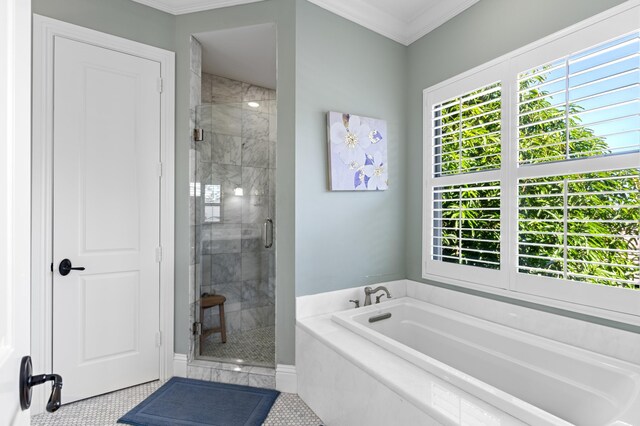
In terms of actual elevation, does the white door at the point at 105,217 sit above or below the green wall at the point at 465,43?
below

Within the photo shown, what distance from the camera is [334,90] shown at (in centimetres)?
253

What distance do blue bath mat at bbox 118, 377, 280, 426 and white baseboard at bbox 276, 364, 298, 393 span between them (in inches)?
2.4

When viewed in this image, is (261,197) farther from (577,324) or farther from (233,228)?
(577,324)

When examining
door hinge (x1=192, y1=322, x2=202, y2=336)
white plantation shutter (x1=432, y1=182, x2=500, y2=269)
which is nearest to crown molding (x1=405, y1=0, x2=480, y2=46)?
white plantation shutter (x1=432, y1=182, x2=500, y2=269)

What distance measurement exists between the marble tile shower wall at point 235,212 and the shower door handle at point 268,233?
0.04m

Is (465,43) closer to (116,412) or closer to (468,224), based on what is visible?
(468,224)

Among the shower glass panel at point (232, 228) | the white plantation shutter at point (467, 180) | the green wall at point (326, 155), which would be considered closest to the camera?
the white plantation shutter at point (467, 180)

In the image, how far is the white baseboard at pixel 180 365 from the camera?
2527 mm

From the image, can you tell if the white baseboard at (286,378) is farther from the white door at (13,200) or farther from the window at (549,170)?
the white door at (13,200)

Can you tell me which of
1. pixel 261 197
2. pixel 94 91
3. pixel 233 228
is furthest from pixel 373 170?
pixel 94 91

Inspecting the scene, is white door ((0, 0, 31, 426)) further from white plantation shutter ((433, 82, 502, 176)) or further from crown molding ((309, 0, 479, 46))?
white plantation shutter ((433, 82, 502, 176))

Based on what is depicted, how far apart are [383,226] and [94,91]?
227cm

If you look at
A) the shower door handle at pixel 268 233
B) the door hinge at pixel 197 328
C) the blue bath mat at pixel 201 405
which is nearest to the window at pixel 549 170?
the shower door handle at pixel 268 233

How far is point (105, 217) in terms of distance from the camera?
7.55ft
